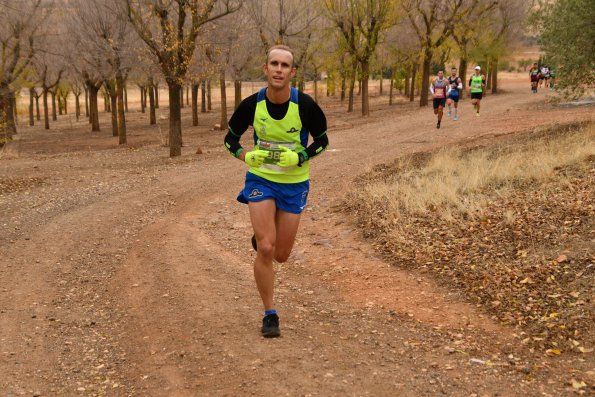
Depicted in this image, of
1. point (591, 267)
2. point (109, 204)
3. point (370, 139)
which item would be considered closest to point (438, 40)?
point (370, 139)

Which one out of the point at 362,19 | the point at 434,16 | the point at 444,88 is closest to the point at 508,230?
the point at 444,88

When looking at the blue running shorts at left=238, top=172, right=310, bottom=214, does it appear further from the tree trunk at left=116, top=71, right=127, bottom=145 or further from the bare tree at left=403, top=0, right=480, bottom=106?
the bare tree at left=403, top=0, right=480, bottom=106

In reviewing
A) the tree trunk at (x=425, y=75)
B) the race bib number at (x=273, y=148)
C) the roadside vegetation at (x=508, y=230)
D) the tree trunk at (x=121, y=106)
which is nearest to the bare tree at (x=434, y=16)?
the tree trunk at (x=425, y=75)

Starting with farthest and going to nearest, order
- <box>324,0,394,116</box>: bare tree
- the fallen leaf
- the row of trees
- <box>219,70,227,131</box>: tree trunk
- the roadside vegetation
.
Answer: <box>324,0,394,116</box>: bare tree < <box>219,70,227,131</box>: tree trunk < the row of trees < the roadside vegetation < the fallen leaf

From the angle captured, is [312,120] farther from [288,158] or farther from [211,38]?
[211,38]

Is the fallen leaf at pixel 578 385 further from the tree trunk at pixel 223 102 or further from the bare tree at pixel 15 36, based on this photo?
the tree trunk at pixel 223 102

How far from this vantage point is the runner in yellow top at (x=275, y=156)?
4734 mm

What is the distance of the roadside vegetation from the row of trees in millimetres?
10033

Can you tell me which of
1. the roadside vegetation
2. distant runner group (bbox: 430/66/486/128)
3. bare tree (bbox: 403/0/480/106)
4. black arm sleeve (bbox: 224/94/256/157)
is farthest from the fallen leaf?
bare tree (bbox: 403/0/480/106)

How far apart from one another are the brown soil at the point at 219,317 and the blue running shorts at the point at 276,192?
3.70 ft

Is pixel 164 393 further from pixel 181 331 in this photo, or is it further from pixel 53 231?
pixel 53 231

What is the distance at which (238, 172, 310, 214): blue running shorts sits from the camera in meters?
4.82

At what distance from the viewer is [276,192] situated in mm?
4852

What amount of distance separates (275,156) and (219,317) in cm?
169
